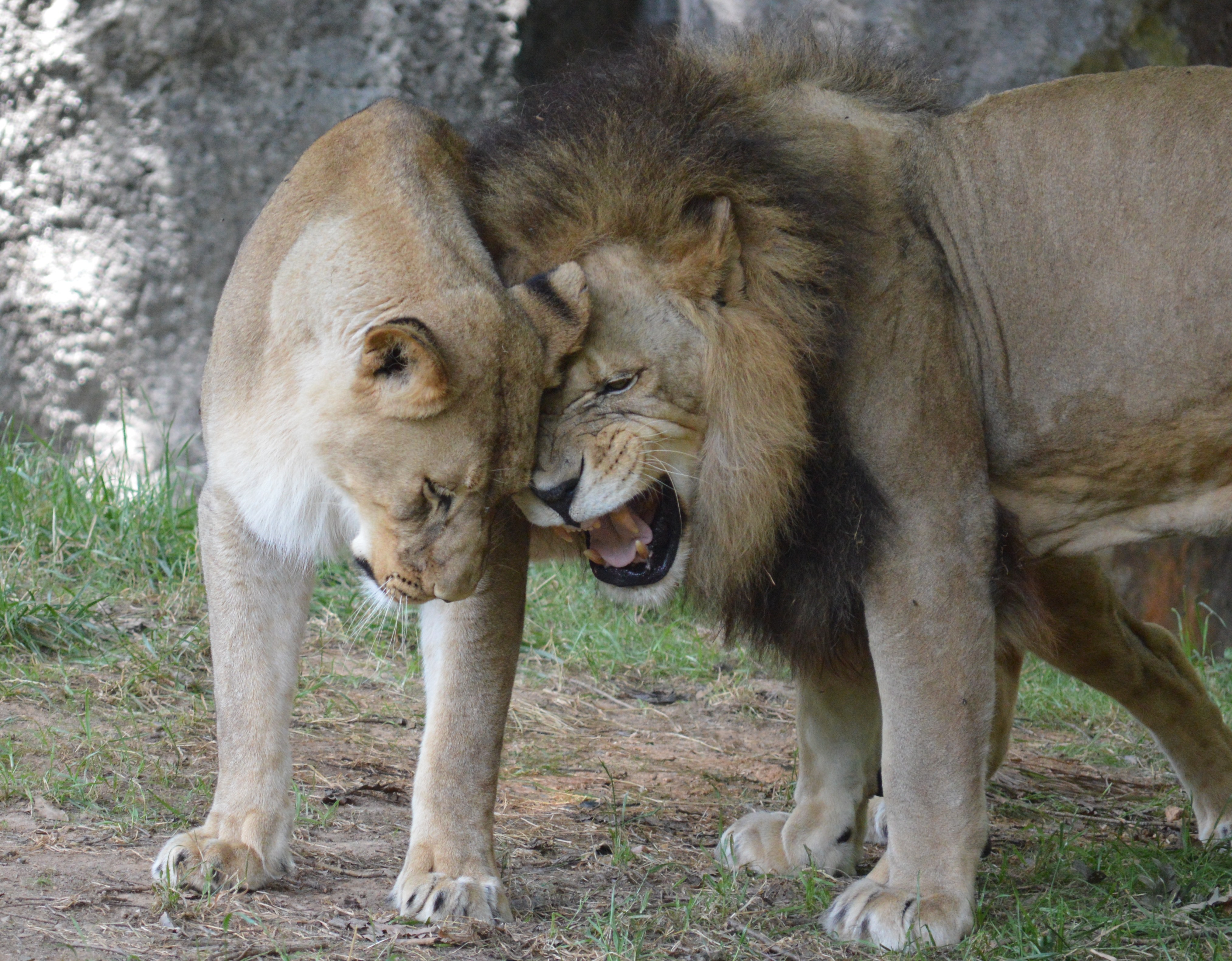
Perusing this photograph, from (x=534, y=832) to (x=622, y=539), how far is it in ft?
3.02

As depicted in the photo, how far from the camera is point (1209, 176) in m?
3.03

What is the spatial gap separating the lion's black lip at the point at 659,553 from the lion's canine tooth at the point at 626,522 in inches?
1.6

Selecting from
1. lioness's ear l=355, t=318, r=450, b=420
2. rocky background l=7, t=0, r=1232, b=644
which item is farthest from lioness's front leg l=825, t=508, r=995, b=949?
rocky background l=7, t=0, r=1232, b=644

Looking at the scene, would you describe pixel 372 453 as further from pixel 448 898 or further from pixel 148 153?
pixel 148 153

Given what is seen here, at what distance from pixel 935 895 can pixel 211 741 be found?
6.71 ft

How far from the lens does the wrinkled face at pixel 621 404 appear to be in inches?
113

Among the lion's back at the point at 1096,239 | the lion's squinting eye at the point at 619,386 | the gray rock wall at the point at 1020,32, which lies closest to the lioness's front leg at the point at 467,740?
the lion's squinting eye at the point at 619,386

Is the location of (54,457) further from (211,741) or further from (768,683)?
(768,683)

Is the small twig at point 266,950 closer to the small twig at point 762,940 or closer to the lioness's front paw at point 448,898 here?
the lioness's front paw at point 448,898

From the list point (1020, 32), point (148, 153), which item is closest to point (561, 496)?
point (148, 153)

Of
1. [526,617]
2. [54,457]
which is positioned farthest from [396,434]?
[54,457]

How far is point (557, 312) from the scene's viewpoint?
2809 millimetres

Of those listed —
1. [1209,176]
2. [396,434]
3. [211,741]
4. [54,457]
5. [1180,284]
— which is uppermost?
[1209,176]

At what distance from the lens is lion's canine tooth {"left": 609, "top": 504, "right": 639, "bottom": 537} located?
304 centimetres
